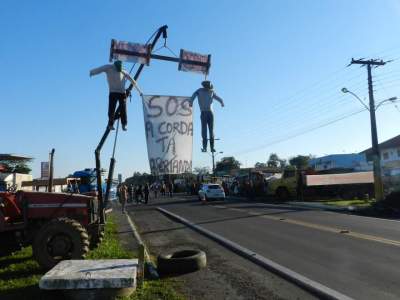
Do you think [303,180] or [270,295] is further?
[303,180]

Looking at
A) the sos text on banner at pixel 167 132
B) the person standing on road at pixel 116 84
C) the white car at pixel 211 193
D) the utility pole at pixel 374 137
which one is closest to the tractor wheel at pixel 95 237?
the person standing on road at pixel 116 84

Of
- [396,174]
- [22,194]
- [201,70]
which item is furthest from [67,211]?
[396,174]

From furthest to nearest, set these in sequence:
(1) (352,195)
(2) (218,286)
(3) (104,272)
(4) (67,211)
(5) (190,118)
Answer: (1) (352,195), (4) (67,211), (2) (218,286), (5) (190,118), (3) (104,272)

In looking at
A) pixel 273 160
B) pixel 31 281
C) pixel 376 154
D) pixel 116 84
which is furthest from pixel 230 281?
pixel 273 160

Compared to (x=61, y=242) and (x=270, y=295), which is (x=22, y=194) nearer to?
(x=61, y=242)

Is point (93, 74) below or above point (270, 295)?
above

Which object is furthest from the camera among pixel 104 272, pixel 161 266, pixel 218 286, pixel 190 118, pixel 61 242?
pixel 61 242

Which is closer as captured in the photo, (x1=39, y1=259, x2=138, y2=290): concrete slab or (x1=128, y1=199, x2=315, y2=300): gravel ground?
(x1=39, y1=259, x2=138, y2=290): concrete slab

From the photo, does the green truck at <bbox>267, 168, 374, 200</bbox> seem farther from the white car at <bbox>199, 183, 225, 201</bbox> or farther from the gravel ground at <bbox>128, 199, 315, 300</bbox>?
the gravel ground at <bbox>128, 199, 315, 300</bbox>

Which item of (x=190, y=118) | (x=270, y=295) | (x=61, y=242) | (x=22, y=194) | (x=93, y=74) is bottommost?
(x=270, y=295)

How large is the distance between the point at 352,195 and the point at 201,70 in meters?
29.8

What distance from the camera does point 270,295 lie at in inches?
306

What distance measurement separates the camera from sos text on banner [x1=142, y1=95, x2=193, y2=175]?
743 cm

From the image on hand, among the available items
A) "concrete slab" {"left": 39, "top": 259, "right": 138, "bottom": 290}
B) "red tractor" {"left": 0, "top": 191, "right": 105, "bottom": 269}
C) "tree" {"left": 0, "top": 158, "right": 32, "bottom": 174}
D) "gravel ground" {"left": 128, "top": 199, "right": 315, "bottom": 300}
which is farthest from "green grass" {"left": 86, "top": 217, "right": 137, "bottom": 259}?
"tree" {"left": 0, "top": 158, "right": 32, "bottom": 174}
